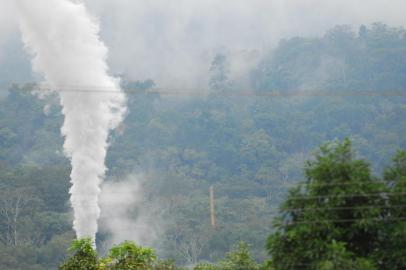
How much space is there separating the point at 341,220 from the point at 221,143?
313 feet

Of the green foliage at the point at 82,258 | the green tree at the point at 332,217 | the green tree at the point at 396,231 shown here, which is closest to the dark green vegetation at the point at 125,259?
the green foliage at the point at 82,258

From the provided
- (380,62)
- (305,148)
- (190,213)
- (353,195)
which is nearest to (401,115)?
(305,148)

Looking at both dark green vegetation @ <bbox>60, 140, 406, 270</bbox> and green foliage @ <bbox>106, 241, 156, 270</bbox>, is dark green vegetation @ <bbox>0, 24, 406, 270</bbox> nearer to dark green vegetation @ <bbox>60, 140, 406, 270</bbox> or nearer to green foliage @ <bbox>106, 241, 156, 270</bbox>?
green foliage @ <bbox>106, 241, 156, 270</bbox>

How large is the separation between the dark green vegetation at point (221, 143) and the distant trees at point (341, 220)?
1668 inches

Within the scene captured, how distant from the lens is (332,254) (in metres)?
20.5

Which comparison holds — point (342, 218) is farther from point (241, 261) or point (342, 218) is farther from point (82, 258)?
point (241, 261)

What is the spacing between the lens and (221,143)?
11700 centimetres

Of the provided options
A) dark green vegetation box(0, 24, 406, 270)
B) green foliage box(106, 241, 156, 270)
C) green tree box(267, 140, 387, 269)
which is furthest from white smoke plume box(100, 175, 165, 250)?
green tree box(267, 140, 387, 269)

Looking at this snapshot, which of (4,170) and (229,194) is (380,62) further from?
(4,170)

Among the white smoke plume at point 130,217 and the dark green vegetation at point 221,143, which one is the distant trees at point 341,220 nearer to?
the dark green vegetation at point 221,143

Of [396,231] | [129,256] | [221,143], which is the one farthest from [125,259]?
[221,143]

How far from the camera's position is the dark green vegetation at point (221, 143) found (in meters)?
79.9

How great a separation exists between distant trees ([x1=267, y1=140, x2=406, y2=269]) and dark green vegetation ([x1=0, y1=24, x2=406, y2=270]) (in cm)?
4237

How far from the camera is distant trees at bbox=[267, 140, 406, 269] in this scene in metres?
21.1
